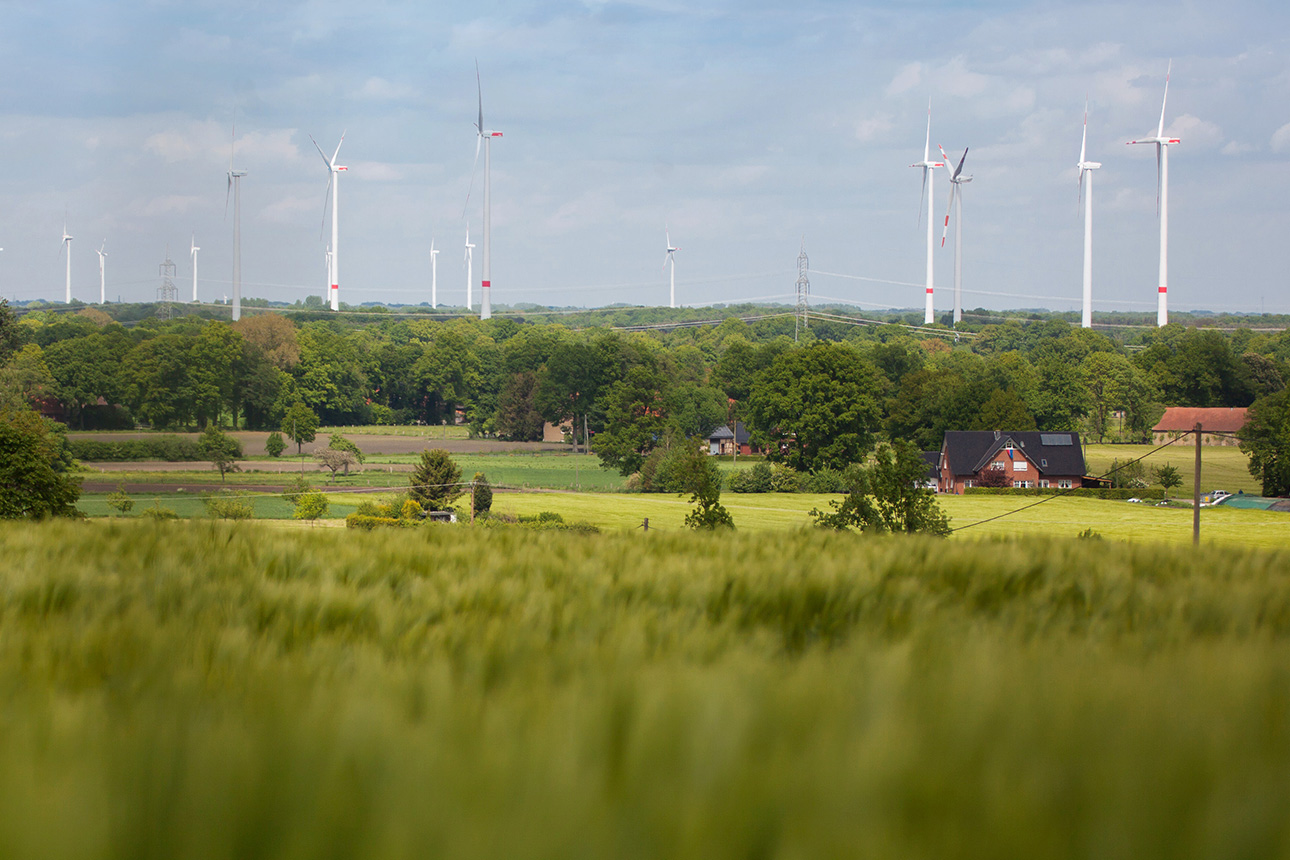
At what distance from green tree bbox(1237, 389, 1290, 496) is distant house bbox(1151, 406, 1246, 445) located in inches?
1180

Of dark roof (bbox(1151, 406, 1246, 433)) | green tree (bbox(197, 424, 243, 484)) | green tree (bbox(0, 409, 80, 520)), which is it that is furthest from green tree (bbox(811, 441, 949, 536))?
dark roof (bbox(1151, 406, 1246, 433))

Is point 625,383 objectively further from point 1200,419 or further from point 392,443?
point 1200,419

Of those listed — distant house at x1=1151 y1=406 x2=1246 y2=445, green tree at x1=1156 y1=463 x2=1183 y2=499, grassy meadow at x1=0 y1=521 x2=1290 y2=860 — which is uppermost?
grassy meadow at x1=0 y1=521 x2=1290 y2=860

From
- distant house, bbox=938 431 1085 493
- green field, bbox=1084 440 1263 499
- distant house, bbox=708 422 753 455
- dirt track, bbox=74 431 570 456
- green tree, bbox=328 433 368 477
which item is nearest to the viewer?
green field, bbox=1084 440 1263 499

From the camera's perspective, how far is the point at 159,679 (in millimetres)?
2461

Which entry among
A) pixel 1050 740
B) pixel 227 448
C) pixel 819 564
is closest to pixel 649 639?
pixel 1050 740

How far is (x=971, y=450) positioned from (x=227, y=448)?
8794 centimetres

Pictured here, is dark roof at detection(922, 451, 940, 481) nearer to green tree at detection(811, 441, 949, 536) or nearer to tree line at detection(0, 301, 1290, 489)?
tree line at detection(0, 301, 1290, 489)

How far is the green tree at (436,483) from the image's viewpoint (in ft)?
241

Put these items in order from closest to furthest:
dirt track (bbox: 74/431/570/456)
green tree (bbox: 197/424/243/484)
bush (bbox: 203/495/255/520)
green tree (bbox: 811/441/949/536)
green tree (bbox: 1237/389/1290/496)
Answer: green tree (bbox: 811/441/949/536)
bush (bbox: 203/495/255/520)
green tree (bbox: 1237/389/1290/496)
green tree (bbox: 197/424/243/484)
dirt track (bbox: 74/431/570/456)

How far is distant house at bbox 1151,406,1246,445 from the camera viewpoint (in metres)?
132

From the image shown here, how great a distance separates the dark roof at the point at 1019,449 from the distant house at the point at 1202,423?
37586 millimetres

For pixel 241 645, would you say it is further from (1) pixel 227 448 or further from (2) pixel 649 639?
(1) pixel 227 448

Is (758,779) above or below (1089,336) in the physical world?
below
